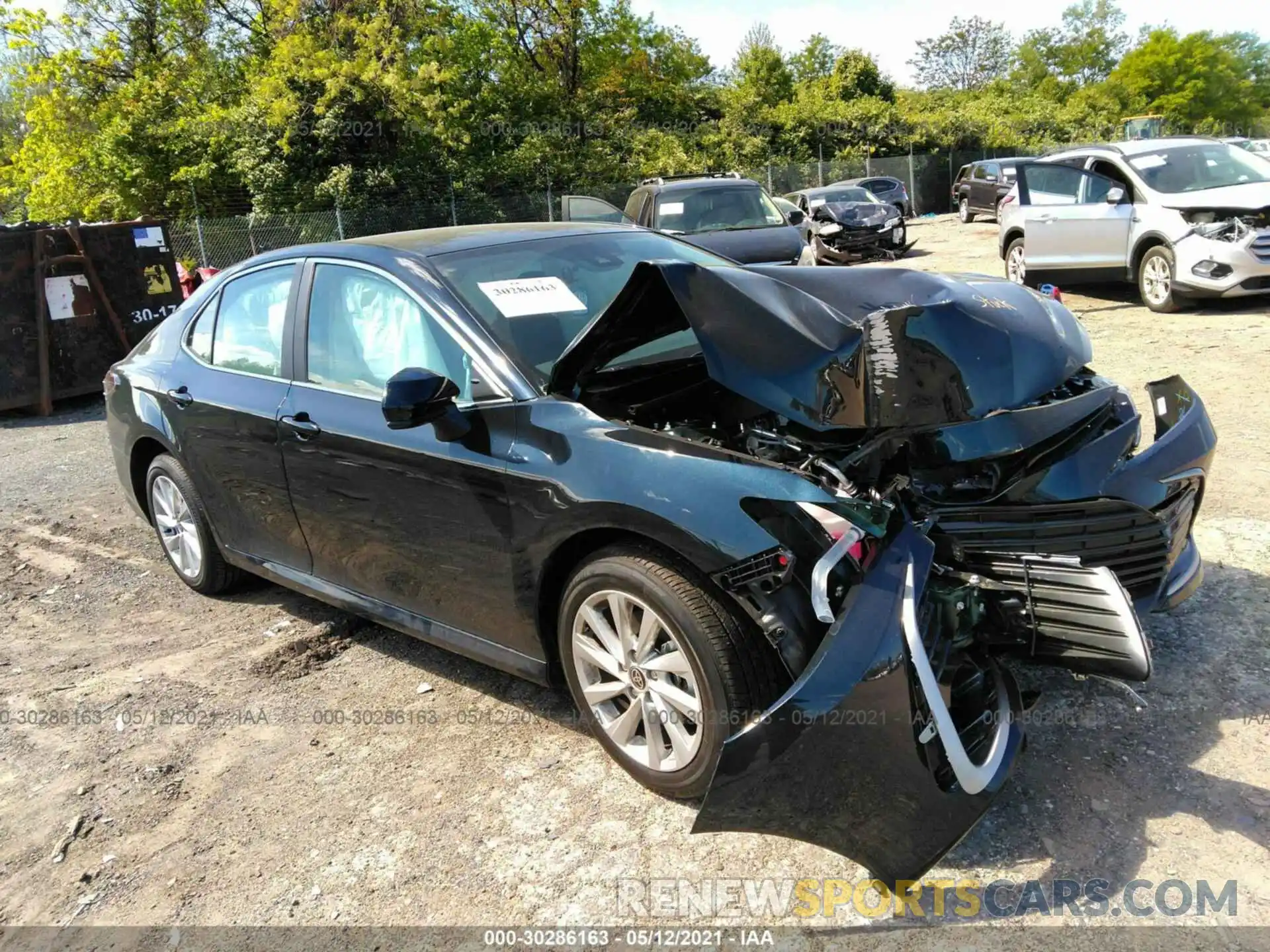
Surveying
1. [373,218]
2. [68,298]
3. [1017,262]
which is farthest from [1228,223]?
[373,218]

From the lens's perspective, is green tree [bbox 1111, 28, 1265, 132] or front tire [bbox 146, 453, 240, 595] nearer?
front tire [bbox 146, 453, 240, 595]

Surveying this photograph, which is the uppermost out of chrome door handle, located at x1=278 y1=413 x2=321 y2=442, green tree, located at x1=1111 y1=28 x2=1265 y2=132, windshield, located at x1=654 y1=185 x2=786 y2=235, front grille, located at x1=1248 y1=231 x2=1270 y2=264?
green tree, located at x1=1111 y1=28 x2=1265 y2=132

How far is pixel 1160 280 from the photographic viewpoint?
32.3 ft

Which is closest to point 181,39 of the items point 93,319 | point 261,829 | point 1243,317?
point 93,319

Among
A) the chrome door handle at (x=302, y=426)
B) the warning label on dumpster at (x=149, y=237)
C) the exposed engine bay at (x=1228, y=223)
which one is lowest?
the chrome door handle at (x=302, y=426)

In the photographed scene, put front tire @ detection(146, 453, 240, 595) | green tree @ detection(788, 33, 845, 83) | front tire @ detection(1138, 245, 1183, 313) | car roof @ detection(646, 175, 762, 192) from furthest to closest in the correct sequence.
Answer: green tree @ detection(788, 33, 845, 83), car roof @ detection(646, 175, 762, 192), front tire @ detection(1138, 245, 1183, 313), front tire @ detection(146, 453, 240, 595)

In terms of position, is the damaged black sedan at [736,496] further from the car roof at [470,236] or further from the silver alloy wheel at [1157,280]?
the silver alloy wheel at [1157,280]

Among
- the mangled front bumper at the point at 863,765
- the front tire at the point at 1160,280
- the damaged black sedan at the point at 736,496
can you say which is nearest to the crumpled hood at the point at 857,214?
the front tire at the point at 1160,280

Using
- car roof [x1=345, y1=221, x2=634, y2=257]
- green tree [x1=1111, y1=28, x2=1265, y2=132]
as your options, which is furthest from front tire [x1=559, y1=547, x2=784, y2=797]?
green tree [x1=1111, y1=28, x2=1265, y2=132]

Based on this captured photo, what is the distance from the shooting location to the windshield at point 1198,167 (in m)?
9.71

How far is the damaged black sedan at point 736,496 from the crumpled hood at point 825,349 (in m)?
0.01

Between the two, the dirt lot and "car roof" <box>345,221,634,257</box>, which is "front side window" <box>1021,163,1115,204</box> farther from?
"car roof" <box>345,221,634,257</box>

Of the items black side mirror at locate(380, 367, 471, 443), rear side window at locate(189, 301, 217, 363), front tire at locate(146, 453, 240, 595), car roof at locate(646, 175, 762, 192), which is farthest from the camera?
car roof at locate(646, 175, 762, 192)

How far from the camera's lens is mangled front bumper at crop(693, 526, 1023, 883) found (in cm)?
229
